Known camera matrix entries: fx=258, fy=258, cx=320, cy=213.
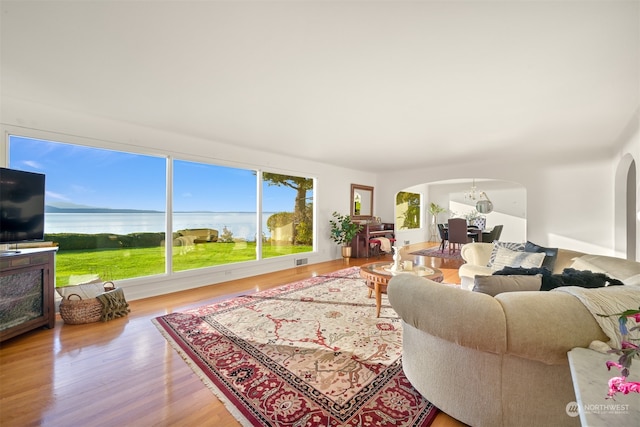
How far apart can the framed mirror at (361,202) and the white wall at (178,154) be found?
1.72 ft

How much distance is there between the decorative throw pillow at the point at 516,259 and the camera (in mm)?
3021

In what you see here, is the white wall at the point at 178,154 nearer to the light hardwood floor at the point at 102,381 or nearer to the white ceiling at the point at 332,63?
the white ceiling at the point at 332,63

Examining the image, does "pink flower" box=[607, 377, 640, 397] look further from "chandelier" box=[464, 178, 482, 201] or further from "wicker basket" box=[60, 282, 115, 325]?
"chandelier" box=[464, 178, 482, 201]

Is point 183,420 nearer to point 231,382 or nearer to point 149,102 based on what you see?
point 231,382

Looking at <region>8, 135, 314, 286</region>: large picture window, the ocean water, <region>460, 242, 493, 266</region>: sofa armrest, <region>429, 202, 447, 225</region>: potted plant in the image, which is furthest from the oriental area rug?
<region>429, 202, 447, 225</region>: potted plant

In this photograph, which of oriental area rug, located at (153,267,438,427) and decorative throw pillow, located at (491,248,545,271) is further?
decorative throw pillow, located at (491,248,545,271)

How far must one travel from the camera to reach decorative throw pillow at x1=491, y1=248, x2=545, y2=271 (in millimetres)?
3021

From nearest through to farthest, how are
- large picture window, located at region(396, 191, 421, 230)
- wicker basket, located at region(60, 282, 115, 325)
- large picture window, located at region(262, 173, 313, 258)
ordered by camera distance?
wicker basket, located at region(60, 282, 115, 325) < large picture window, located at region(262, 173, 313, 258) < large picture window, located at region(396, 191, 421, 230)

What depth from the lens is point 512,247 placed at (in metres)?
3.40

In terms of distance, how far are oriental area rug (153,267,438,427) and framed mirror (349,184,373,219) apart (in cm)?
399

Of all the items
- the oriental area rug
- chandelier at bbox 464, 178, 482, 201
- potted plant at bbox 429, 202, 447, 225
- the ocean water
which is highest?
chandelier at bbox 464, 178, 482, 201

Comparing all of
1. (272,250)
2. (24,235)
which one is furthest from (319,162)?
(24,235)

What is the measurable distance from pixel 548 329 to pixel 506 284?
42 centimetres

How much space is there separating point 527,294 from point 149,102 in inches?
146
